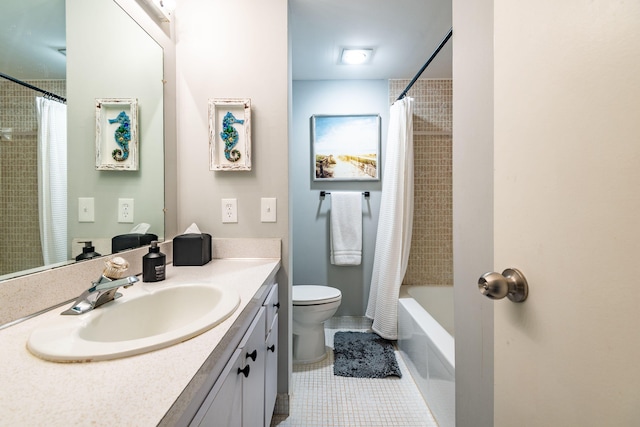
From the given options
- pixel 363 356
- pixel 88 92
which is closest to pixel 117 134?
pixel 88 92

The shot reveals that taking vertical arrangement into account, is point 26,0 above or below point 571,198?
above

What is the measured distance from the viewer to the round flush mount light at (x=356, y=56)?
217cm

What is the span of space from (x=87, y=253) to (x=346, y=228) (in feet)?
6.38

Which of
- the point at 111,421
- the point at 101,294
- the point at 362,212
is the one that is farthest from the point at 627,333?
the point at 362,212

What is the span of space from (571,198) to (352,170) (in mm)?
2256

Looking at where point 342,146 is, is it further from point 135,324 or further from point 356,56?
point 135,324

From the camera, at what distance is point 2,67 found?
655mm

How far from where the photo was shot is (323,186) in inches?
105

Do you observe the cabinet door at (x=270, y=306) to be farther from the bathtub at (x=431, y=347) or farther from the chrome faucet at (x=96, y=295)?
the bathtub at (x=431, y=347)

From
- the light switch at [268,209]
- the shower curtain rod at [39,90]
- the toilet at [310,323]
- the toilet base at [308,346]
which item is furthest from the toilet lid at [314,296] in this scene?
the shower curtain rod at [39,90]

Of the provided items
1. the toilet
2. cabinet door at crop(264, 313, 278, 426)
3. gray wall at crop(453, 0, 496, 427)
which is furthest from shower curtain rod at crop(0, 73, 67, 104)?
the toilet

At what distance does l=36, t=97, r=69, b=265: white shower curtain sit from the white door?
3.87ft

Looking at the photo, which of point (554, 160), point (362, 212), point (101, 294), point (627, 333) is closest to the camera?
point (627, 333)

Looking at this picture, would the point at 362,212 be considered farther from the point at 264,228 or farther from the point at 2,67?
the point at 2,67
